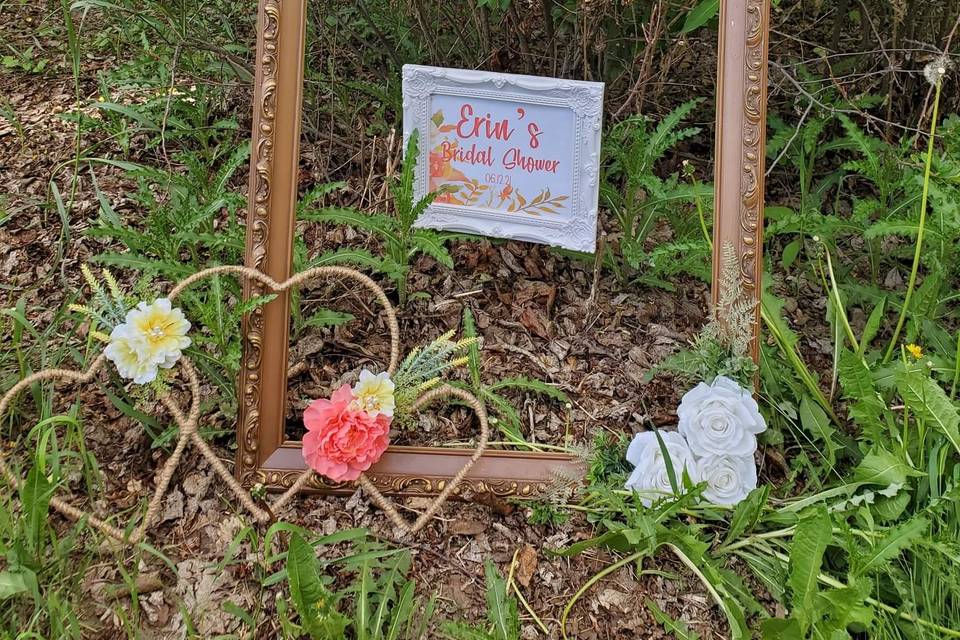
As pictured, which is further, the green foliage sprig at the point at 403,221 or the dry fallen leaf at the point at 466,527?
the green foliage sprig at the point at 403,221

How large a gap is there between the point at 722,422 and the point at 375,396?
0.71 metres

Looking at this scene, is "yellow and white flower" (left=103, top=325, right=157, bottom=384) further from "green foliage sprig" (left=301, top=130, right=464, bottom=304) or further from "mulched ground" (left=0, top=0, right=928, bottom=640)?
"green foliage sprig" (left=301, top=130, right=464, bottom=304)

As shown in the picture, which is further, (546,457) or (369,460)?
(546,457)

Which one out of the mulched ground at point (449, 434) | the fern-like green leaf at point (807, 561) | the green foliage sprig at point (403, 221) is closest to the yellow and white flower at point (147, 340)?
the mulched ground at point (449, 434)

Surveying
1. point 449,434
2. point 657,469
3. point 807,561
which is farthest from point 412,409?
point 807,561

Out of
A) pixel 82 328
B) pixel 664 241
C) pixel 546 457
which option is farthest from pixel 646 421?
pixel 82 328

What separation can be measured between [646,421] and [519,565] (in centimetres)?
49

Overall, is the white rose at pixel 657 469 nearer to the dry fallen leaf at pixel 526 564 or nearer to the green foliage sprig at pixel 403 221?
the dry fallen leaf at pixel 526 564

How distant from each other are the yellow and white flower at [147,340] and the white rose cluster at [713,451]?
3.15 feet

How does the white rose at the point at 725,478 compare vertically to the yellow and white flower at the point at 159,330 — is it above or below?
below

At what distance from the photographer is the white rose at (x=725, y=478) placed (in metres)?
1.45

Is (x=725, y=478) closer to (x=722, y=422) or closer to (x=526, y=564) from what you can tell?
Answer: (x=722, y=422)

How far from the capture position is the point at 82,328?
1911 mm

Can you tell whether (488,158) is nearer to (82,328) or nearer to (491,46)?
(491,46)
